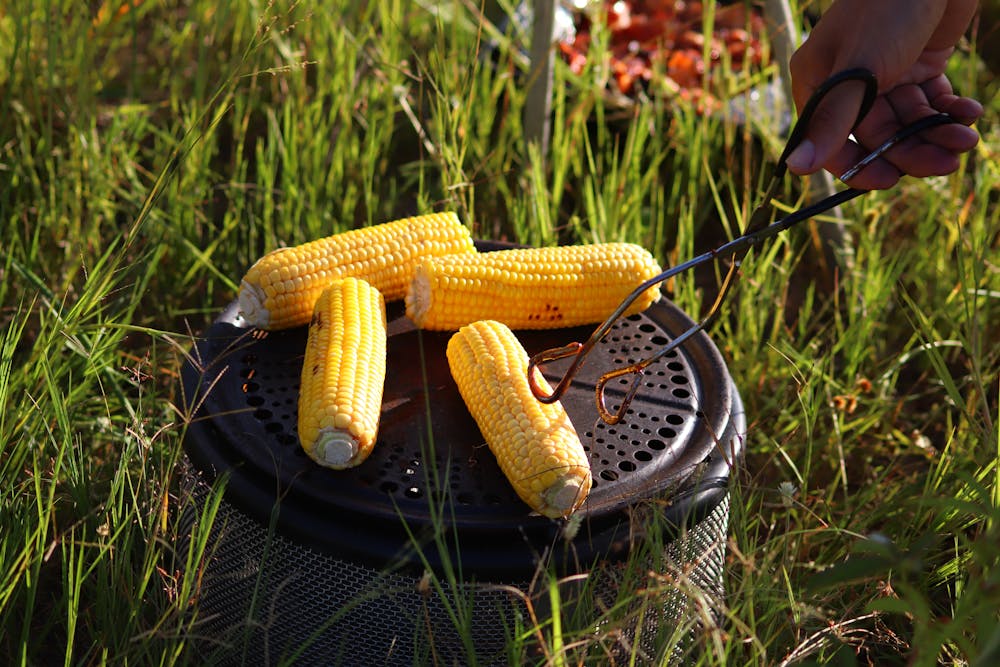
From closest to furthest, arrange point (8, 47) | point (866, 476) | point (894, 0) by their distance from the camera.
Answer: point (894, 0) → point (866, 476) → point (8, 47)

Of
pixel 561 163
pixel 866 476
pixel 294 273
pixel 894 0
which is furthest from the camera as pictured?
pixel 561 163

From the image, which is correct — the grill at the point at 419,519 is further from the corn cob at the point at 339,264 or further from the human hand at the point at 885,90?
the human hand at the point at 885,90

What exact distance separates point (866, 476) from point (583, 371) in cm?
102

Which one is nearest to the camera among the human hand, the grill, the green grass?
the grill

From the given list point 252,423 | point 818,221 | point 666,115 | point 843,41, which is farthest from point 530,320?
point 666,115

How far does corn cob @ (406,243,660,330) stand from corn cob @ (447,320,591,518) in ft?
0.32

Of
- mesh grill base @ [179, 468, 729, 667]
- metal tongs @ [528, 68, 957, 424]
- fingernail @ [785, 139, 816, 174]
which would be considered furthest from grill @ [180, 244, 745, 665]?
fingernail @ [785, 139, 816, 174]

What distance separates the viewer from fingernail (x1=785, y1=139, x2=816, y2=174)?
173 cm

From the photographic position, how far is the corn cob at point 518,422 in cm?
165

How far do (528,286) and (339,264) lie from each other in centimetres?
38

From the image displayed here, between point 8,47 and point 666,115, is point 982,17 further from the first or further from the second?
point 8,47

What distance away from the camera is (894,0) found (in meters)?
1.93

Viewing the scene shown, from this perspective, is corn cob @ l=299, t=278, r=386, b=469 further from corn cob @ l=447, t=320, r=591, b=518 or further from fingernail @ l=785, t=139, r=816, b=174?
fingernail @ l=785, t=139, r=816, b=174

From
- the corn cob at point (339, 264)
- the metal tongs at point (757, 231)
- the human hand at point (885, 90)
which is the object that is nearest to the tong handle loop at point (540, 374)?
the metal tongs at point (757, 231)
